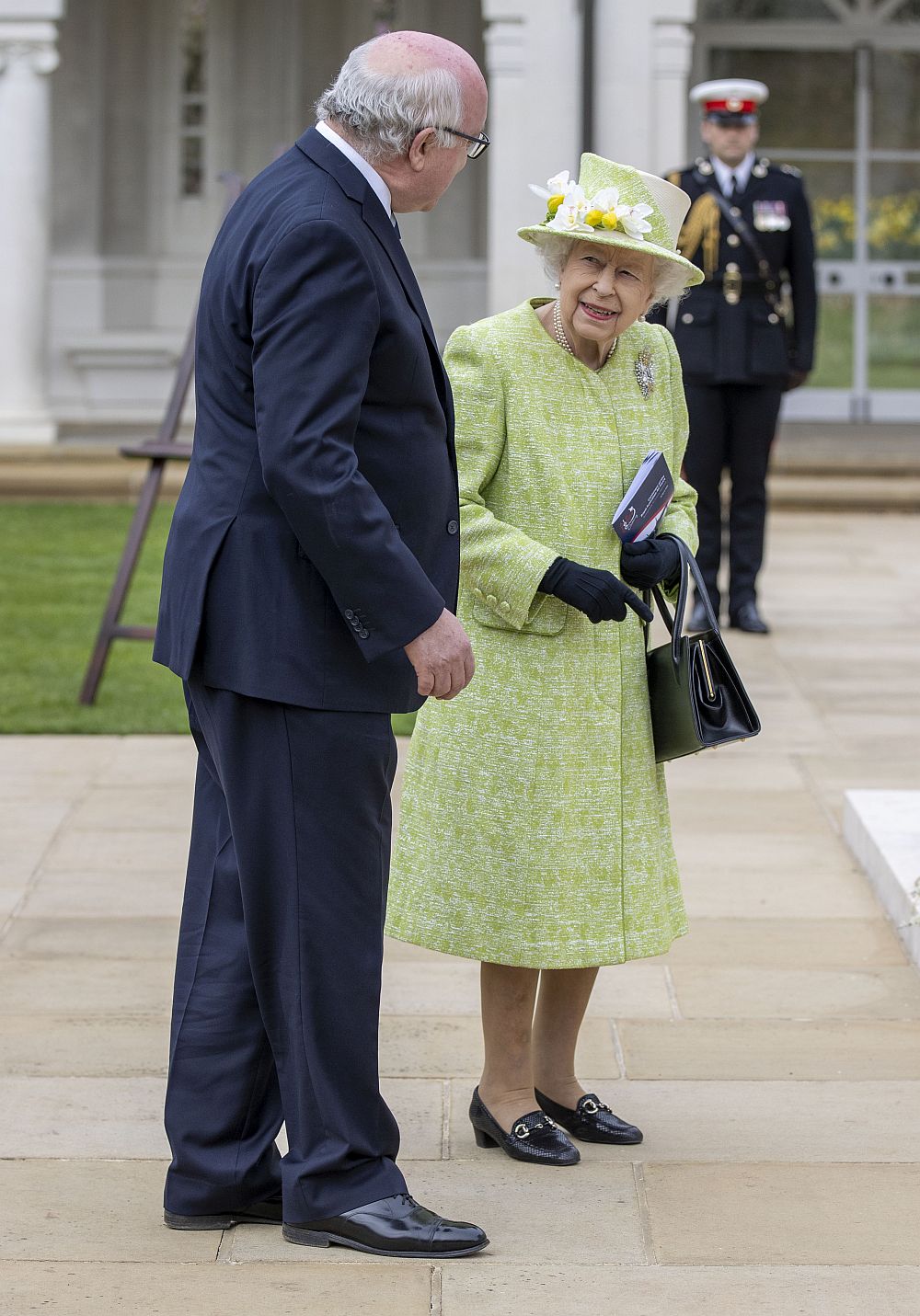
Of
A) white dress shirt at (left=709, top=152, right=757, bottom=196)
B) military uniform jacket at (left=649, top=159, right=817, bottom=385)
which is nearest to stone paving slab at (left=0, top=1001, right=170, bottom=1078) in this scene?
military uniform jacket at (left=649, top=159, right=817, bottom=385)

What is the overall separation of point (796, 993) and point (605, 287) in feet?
5.70

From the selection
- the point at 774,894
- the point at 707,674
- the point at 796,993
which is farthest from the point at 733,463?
the point at 707,674

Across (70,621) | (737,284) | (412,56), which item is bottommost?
(70,621)

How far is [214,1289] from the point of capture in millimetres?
2773

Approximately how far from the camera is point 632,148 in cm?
1192

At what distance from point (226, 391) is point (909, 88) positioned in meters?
13.6

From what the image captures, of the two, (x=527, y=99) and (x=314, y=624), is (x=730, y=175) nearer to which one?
(x=527, y=99)

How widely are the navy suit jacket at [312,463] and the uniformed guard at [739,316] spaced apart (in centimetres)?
523

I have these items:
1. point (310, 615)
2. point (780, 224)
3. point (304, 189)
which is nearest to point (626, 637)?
point (310, 615)

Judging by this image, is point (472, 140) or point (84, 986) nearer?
point (472, 140)

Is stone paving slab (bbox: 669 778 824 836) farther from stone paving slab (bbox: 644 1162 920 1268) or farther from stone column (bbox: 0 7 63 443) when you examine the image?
stone column (bbox: 0 7 63 443)

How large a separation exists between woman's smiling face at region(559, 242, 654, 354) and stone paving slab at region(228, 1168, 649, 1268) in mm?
1388

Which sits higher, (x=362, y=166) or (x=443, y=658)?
(x=362, y=166)

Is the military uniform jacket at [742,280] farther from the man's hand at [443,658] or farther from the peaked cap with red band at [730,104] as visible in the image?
the man's hand at [443,658]
